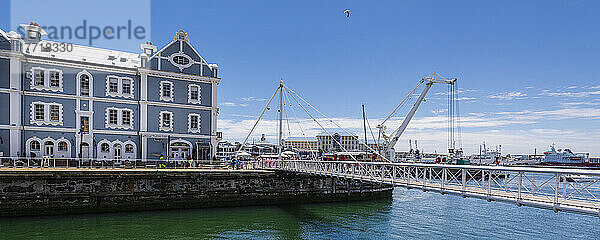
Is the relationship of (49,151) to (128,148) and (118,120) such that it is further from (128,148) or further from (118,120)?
(128,148)

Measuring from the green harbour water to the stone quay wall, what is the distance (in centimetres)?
76

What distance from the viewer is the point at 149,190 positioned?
82.1 feet

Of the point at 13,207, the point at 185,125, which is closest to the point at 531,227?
the point at 185,125

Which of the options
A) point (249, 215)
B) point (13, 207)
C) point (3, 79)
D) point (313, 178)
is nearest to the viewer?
point (13, 207)

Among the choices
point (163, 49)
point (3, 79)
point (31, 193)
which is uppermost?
point (163, 49)

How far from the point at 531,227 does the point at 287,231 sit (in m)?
13.6

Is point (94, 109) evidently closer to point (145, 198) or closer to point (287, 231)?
point (145, 198)

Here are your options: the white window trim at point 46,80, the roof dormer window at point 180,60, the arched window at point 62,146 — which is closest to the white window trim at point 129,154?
the arched window at point 62,146

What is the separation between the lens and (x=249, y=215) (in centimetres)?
2470

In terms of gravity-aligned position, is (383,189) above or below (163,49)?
below

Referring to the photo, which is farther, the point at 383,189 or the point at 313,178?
the point at 383,189

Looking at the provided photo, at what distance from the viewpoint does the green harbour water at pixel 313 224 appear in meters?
19.5

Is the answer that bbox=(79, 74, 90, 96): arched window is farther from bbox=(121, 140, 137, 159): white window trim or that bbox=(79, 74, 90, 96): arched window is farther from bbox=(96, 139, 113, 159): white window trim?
bbox=(121, 140, 137, 159): white window trim

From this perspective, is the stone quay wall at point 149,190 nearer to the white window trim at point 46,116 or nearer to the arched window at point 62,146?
the arched window at point 62,146
